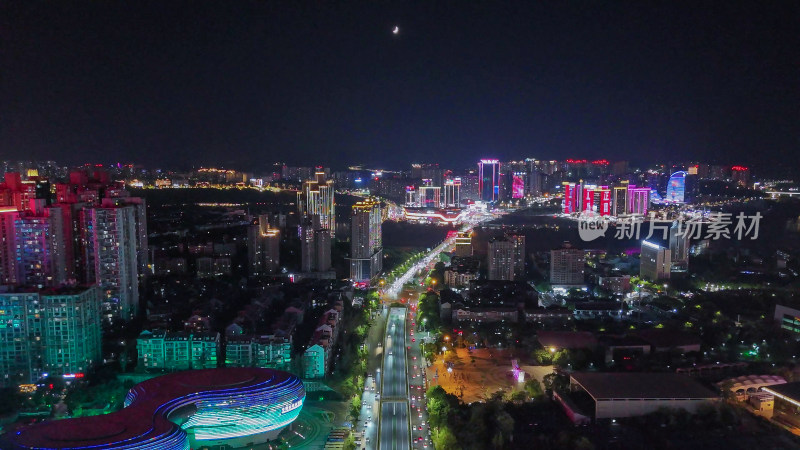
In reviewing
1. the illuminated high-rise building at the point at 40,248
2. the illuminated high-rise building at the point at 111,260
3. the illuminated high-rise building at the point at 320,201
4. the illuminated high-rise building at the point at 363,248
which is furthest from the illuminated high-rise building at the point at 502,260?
the illuminated high-rise building at the point at 40,248

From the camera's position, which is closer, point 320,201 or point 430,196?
point 320,201

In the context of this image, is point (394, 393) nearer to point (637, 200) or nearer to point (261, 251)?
point (261, 251)

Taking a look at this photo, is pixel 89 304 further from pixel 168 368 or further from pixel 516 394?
pixel 516 394

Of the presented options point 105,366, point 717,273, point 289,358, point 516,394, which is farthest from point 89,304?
point 717,273

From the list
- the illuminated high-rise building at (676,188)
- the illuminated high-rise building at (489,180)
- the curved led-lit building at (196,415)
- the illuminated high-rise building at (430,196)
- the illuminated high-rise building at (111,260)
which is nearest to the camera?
the curved led-lit building at (196,415)

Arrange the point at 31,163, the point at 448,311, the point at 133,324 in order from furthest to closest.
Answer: the point at 31,163
the point at 448,311
the point at 133,324

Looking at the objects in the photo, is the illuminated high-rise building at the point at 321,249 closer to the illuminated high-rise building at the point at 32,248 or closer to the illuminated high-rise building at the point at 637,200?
the illuminated high-rise building at the point at 32,248

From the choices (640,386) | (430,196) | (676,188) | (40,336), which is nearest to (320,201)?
(40,336)
